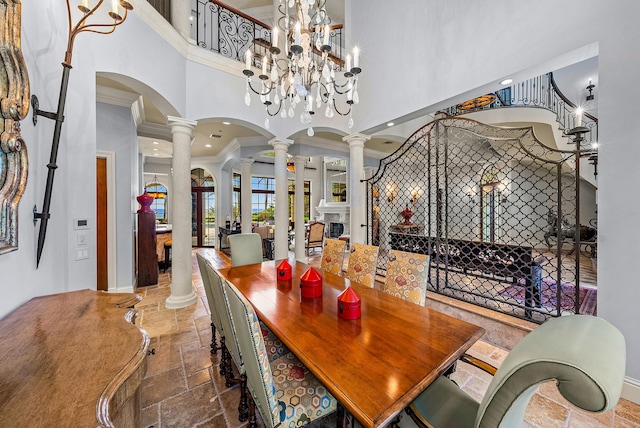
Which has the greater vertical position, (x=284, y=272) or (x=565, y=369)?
(x=565, y=369)

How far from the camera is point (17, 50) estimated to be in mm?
1200

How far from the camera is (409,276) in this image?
7.03ft

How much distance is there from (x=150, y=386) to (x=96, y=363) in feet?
4.86

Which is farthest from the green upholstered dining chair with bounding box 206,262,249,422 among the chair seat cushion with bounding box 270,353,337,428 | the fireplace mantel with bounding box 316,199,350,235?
the fireplace mantel with bounding box 316,199,350,235

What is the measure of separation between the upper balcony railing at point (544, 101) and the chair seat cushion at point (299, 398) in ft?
20.8

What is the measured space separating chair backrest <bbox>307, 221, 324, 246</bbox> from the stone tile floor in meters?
4.39

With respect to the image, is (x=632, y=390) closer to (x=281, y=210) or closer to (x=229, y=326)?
(x=229, y=326)

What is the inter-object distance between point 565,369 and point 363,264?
2.01 metres

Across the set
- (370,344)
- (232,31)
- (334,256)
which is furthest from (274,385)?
(232,31)

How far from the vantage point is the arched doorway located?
30.8 ft

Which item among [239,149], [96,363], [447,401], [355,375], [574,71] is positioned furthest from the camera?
[239,149]

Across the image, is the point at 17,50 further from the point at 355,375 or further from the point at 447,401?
the point at 447,401

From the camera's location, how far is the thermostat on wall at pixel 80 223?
6.72ft

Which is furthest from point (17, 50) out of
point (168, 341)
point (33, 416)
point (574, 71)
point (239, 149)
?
point (574, 71)
